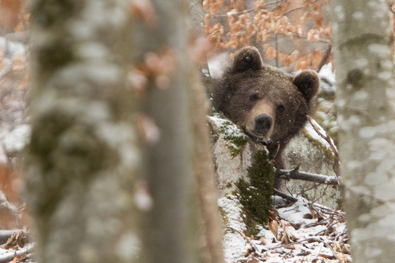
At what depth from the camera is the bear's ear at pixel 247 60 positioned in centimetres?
609

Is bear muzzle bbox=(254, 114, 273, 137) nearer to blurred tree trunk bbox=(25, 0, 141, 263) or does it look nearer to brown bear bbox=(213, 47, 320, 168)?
brown bear bbox=(213, 47, 320, 168)

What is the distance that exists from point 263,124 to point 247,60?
1.29 m

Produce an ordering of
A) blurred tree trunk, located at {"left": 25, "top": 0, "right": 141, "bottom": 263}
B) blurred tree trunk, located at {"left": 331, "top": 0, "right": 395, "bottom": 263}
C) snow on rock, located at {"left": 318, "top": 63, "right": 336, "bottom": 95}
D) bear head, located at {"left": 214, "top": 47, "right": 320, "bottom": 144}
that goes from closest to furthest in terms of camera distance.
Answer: blurred tree trunk, located at {"left": 25, "top": 0, "right": 141, "bottom": 263} → blurred tree trunk, located at {"left": 331, "top": 0, "right": 395, "bottom": 263} → bear head, located at {"left": 214, "top": 47, "right": 320, "bottom": 144} → snow on rock, located at {"left": 318, "top": 63, "right": 336, "bottom": 95}

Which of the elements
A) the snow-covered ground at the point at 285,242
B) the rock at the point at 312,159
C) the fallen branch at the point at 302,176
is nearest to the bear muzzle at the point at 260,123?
the fallen branch at the point at 302,176

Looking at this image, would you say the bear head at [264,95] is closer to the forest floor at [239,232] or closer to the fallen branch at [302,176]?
the fallen branch at [302,176]

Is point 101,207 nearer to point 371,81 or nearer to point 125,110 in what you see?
point 125,110

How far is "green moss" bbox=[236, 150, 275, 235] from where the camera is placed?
4.38 meters

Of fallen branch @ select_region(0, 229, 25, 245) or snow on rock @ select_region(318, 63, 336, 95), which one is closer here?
fallen branch @ select_region(0, 229, 25, 245)

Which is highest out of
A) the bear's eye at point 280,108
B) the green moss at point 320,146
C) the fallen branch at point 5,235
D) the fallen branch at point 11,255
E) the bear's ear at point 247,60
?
the bear's ear at point 247,60

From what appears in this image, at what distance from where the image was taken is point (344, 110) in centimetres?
206

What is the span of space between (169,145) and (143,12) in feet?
1.30

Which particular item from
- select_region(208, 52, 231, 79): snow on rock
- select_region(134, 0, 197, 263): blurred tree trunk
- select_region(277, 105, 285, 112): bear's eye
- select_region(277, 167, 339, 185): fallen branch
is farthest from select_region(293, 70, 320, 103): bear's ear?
select_region(134, 0, 197, 263): blurred tree trunk

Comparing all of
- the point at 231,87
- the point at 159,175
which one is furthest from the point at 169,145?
the point at 231,87

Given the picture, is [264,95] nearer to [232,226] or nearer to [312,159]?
[312,159]
